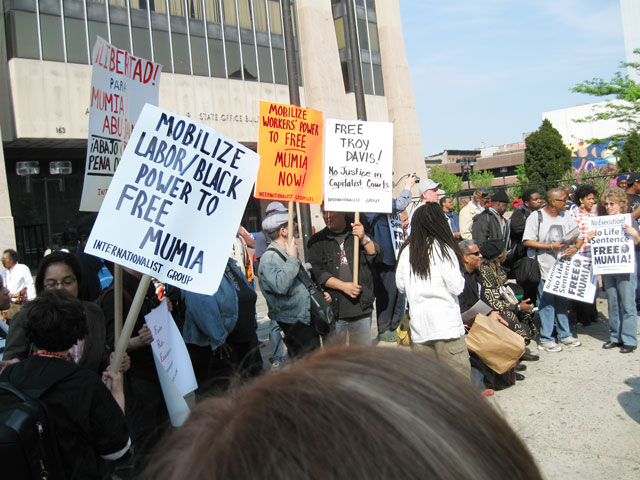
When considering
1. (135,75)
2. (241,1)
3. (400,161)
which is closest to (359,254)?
(135,75)

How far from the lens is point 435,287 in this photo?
15.7 ft

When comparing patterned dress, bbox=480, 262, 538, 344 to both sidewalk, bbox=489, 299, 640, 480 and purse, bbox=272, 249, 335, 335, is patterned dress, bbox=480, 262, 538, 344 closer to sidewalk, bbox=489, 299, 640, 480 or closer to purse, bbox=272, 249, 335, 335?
sidewalk, bbox=489, 299, 640, 480

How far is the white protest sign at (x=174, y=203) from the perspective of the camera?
9.91ft

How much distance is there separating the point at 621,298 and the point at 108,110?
5.96 metres

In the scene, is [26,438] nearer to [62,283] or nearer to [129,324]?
[129,324]

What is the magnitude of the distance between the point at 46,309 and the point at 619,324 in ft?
20.8

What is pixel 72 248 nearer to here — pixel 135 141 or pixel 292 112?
pixel 292 112

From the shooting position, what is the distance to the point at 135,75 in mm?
4461

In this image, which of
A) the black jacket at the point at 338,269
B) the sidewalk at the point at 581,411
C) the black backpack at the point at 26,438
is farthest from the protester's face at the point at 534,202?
the black backpack at the point at 26,438

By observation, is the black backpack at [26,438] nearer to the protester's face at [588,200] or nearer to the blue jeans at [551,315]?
the blue jeans at [551,315]

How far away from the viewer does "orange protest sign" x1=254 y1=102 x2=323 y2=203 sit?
598 cm

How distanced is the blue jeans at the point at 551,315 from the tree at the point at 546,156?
29.4 metres

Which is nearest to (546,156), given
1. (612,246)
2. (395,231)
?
(612,246)

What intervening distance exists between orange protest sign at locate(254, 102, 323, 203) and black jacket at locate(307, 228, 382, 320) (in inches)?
19.2
